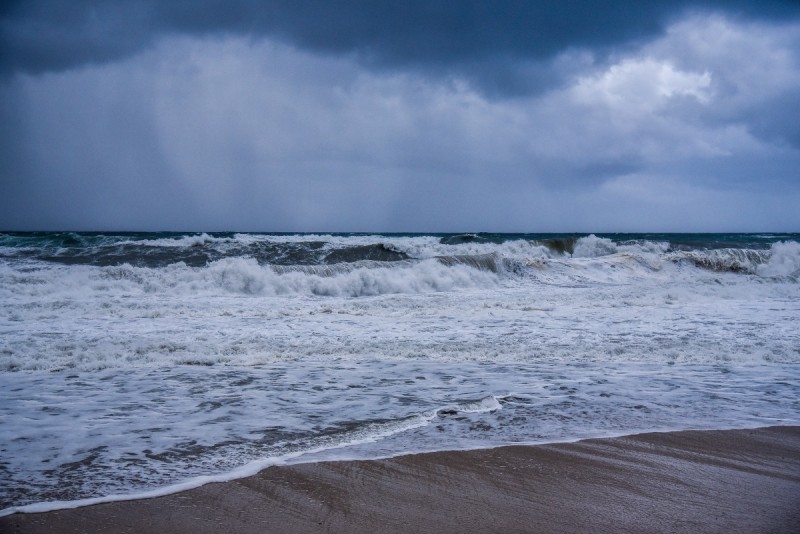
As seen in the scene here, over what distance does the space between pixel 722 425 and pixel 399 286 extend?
11.4 m

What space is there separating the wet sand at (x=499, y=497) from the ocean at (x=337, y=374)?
0.22 metres

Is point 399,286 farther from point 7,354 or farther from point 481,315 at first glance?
point 7,354

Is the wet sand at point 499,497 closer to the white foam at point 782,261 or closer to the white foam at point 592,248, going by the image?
the white foam at point 782,261

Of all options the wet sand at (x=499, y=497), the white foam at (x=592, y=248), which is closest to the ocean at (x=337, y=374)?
the wet sand at (x=499, y=497)

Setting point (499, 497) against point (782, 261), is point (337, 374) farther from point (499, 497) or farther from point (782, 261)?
point (782, 261)

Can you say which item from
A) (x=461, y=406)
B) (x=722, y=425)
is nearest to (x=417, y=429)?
(x=461, y=406)

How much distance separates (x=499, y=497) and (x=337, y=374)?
3099mm

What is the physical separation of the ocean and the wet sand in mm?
218

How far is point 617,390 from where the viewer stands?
16.7ft

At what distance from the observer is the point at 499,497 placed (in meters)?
2.84

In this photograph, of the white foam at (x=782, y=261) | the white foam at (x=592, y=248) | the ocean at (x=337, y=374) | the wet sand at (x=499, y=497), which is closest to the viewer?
the wet sand at (x=499, y=497)

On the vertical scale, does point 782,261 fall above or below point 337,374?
above

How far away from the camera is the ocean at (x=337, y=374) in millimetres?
3504

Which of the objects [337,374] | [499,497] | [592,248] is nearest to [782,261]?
[592,248]
